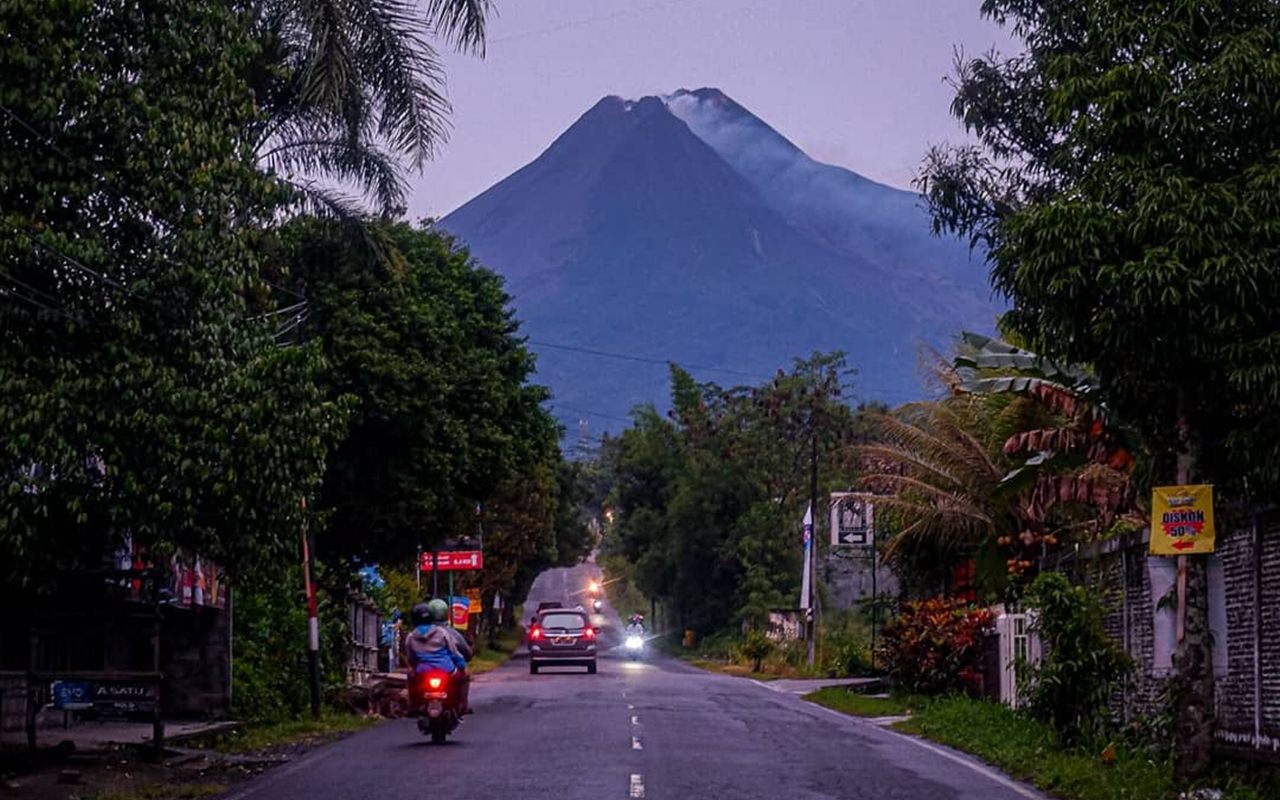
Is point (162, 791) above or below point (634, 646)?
above

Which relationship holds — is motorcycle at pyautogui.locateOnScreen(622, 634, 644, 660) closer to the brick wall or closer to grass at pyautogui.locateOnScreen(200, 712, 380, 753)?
grass at pyautogui.locateOnScreen(200, 712, 380, 753)

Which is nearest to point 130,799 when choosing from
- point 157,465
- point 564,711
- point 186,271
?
point 157,465

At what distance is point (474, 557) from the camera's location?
4441cm

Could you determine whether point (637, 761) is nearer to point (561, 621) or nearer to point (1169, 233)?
point (1169, 233)

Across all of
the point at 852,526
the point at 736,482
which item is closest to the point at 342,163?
the point at 852,526

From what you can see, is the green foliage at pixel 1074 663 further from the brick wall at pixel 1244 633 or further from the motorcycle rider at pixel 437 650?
the motorcycle rider at pixel 437 650

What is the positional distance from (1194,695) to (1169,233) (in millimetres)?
4065

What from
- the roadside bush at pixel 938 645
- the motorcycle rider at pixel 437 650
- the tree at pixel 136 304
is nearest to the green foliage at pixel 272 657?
the motorcycle rider at pixel 437 650

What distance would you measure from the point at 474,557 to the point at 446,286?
12.6 m

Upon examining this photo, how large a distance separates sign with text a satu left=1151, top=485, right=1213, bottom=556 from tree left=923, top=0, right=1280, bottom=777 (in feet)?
1.15

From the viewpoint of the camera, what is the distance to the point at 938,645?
30.7 metres

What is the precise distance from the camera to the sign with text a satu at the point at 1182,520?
15000 millimetres

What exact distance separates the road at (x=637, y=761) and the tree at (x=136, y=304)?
2.86 meters

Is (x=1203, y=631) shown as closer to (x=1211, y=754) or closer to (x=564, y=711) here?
(x=1211, y=754)
